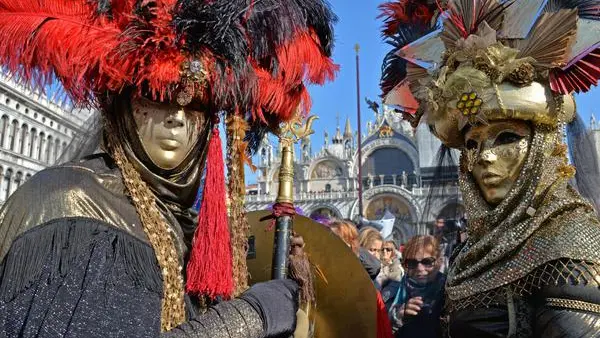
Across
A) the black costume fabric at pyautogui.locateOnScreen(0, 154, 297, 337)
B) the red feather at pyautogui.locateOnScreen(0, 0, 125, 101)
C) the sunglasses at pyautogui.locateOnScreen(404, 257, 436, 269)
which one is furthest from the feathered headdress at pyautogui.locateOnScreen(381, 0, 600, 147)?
the sunglasses at pyautogui.locateOnScreen(404, 257, 436, 269)

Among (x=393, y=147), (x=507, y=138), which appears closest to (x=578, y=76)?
(x=507, y=138)

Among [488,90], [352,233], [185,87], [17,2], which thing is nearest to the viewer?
[17,2]

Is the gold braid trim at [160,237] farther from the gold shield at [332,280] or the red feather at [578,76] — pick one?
the red feather at [578,76]

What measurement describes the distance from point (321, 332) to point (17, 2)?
A: 6.14ft

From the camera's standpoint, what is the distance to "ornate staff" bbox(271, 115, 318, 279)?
6.59 ft

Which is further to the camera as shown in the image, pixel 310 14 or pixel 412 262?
pixel 412 262

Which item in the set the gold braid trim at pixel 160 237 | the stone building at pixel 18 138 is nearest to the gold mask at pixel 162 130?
the gold braid trim at pixel 160 237

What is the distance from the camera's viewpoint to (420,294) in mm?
3070

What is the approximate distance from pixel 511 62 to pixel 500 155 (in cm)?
37

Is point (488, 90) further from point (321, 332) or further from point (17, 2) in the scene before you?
point (17, 2)

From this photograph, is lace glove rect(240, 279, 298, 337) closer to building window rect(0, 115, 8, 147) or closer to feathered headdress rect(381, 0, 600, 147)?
feathered headdress rect(381, 0, 600, 147)

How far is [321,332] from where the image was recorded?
7.91 feet

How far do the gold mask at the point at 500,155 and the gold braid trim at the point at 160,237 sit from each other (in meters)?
1.24

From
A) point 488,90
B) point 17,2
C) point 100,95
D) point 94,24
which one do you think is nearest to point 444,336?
point 488,90
